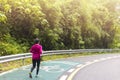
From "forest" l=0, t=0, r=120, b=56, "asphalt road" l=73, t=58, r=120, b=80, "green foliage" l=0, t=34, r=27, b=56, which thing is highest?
"forest" l=0, t=0, r=120, b=56

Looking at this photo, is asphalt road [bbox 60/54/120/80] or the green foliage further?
the green foliage

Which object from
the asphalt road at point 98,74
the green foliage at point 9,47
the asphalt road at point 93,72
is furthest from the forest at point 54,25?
the asphalt road at point 98,74

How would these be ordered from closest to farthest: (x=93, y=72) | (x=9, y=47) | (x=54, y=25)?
(x=93, y=72)
(x=9, y=47)
(x=54, y=25)

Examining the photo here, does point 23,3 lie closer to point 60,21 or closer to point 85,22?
point 60,21

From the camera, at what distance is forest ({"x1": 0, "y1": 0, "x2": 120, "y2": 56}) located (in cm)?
2050

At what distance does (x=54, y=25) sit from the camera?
24.5 meters

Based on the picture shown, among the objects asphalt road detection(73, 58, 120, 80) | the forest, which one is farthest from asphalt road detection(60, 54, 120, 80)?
the forest

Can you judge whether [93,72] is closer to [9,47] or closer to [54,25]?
[9,47]

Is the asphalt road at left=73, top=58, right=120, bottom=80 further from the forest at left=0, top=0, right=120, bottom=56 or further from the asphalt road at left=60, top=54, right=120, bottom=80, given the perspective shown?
the forest at left=0, top=0, right=120, bottom=56

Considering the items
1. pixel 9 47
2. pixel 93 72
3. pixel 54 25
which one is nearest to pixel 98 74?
pixel 93 72

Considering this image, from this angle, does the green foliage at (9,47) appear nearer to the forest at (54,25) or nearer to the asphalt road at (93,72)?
the forest at (54,25)

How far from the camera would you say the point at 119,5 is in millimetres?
45219

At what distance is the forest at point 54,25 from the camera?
20500 millimetres

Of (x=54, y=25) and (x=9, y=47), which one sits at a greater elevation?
(x=54, y=25)
